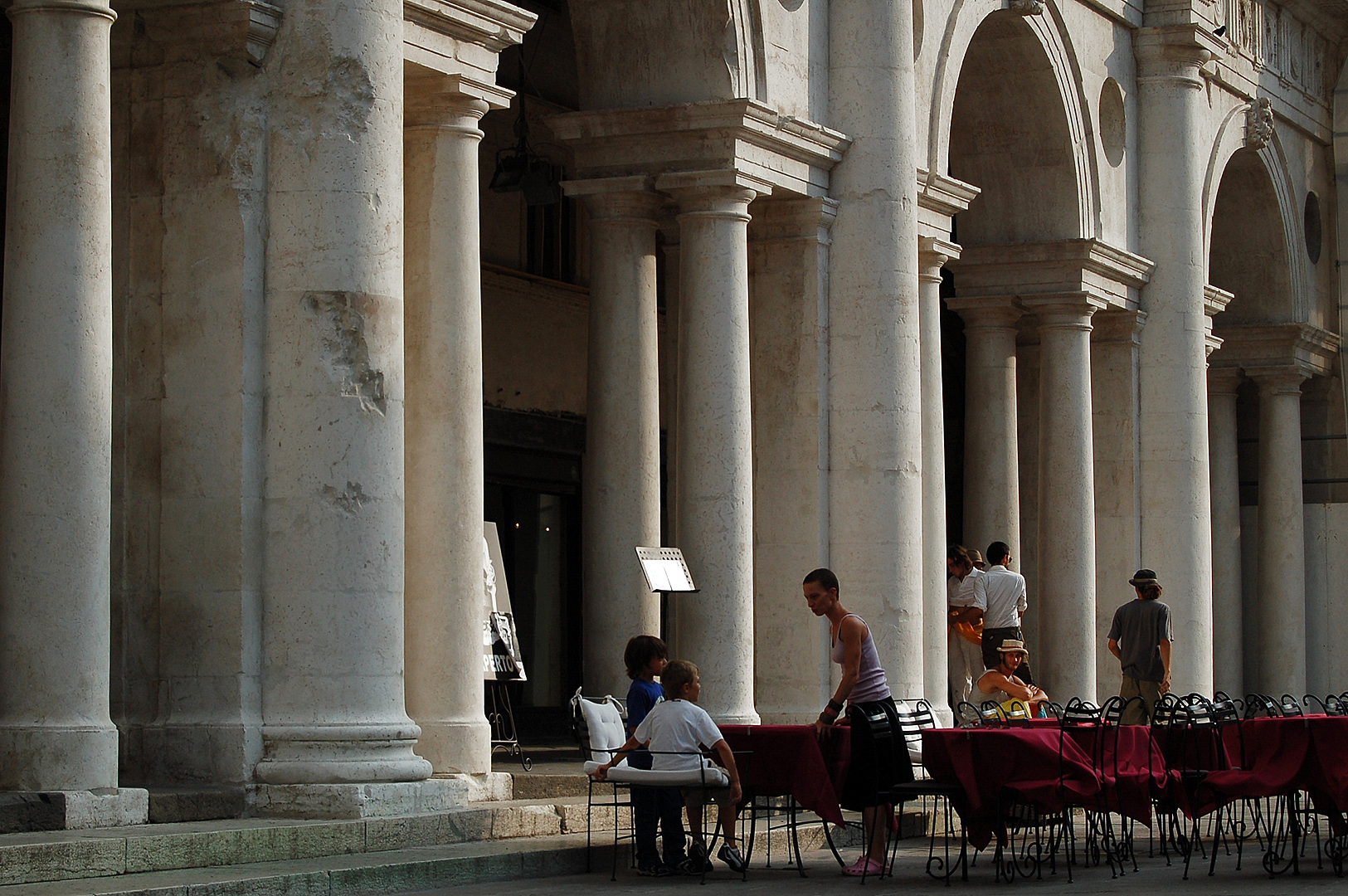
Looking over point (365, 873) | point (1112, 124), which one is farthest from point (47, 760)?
point (1112, 124)

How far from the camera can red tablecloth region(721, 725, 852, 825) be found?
36.0 ft

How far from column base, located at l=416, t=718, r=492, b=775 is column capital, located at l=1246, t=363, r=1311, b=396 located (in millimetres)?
17042

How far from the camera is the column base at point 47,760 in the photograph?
31.0ft

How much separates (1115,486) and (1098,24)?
4706 millimetres

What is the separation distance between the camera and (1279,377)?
1037 inches

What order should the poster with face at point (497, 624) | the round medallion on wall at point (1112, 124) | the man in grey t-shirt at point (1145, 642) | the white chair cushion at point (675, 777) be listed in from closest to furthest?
the white chair cushion at point (675, 777) → the poster with face at point (497, 624) → the man in grey t-shirt at point (1145, 642) → the round medallion on wall at point (1112, 124)

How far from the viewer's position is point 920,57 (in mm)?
16953

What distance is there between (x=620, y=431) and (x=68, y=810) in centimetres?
635

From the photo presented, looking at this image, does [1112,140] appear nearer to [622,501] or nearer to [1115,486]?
[1115,486]

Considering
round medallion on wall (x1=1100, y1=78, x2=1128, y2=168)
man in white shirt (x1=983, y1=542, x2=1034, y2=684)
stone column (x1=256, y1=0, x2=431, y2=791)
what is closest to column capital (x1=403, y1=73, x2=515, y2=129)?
stone column (x1=256, y1=0, x2=431, y2=791)

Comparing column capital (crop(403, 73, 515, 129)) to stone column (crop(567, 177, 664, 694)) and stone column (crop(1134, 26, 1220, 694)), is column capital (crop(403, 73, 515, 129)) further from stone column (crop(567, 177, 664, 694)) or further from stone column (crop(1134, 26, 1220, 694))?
stone column (crop(1134, 26, 1220, 694))

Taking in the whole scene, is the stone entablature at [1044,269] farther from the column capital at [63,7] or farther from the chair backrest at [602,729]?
the column capital at [63,7]

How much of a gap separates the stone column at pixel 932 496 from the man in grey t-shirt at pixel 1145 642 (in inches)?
59.4

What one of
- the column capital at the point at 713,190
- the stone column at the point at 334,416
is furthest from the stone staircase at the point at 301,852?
the column capital at the point at 713,190
